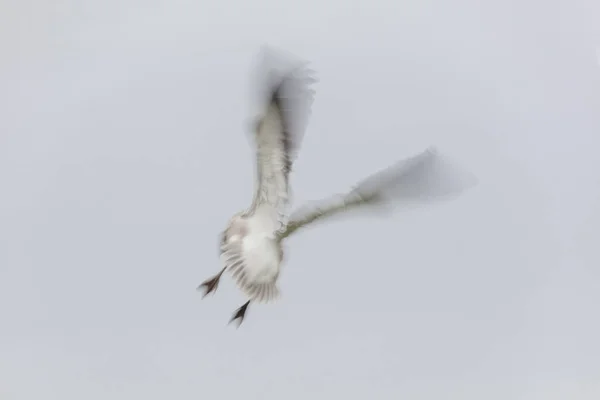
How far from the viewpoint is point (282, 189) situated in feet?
6.85

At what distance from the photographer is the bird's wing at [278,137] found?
77.5 inches

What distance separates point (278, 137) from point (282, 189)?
0.12 metres

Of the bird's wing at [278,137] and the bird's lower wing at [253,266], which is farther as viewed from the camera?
the bird's lower wing at [253,266]

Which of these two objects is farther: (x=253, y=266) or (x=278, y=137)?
(x=253, y=266)

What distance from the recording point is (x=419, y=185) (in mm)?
2039

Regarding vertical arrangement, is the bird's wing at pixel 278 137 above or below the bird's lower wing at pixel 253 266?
above

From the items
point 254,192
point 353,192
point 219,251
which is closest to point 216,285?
point 219,251

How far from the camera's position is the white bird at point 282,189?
199 cm

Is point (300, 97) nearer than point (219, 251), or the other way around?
point (300, 97)

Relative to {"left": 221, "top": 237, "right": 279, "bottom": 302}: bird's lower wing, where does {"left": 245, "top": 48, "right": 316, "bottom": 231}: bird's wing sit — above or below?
above

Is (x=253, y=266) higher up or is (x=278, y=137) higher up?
(x=278, y=137)

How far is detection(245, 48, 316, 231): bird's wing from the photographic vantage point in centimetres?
197

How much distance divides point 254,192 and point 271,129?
5.9 inches

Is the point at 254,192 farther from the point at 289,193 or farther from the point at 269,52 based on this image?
the point at 269,52
